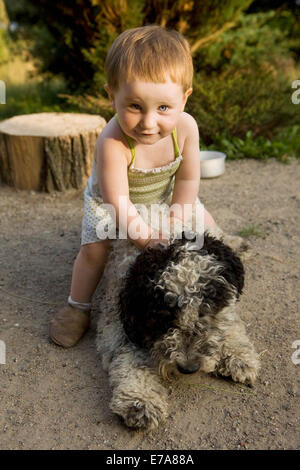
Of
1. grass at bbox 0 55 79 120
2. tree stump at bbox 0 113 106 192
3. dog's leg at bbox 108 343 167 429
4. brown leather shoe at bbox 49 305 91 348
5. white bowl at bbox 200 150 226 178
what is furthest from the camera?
grass at bbox 0 55 79 120

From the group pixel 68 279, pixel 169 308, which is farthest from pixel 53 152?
pixel 169 308

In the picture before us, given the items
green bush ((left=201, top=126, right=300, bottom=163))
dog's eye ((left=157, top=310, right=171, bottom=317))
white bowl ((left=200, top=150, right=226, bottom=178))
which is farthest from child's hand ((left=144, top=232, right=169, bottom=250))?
green bush ((left=201, top=126, right=300, bottom=163))

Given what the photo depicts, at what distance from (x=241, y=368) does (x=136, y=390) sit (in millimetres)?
682

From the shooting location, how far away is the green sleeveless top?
124 inches

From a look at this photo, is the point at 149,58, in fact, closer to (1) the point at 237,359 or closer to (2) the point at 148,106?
(2) the point at 148,106

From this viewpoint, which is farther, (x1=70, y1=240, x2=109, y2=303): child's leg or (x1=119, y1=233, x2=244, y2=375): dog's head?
→ (x1=70, y1=240, x2=109, y2=303): child's leg

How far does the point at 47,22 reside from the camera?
27.6 feet

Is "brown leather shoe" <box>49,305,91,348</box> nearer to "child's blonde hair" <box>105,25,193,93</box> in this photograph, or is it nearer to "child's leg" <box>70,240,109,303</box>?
"child's leg" <box>70,240,109,303</box>

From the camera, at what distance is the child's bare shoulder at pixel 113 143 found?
293 cm

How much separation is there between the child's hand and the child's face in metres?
0.59

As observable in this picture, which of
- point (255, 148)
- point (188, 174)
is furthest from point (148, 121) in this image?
point (255, 148)

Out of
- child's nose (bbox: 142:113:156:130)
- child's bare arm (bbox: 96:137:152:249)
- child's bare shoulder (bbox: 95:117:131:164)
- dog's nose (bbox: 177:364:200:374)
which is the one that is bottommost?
dog's nose (bbox: 177:364:200:374)

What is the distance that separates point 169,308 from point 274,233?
8.48 ft

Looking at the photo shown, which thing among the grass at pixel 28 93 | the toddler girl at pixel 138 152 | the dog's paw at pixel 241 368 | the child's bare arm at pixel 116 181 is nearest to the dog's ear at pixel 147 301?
the toddler girl at pixel 138 152
